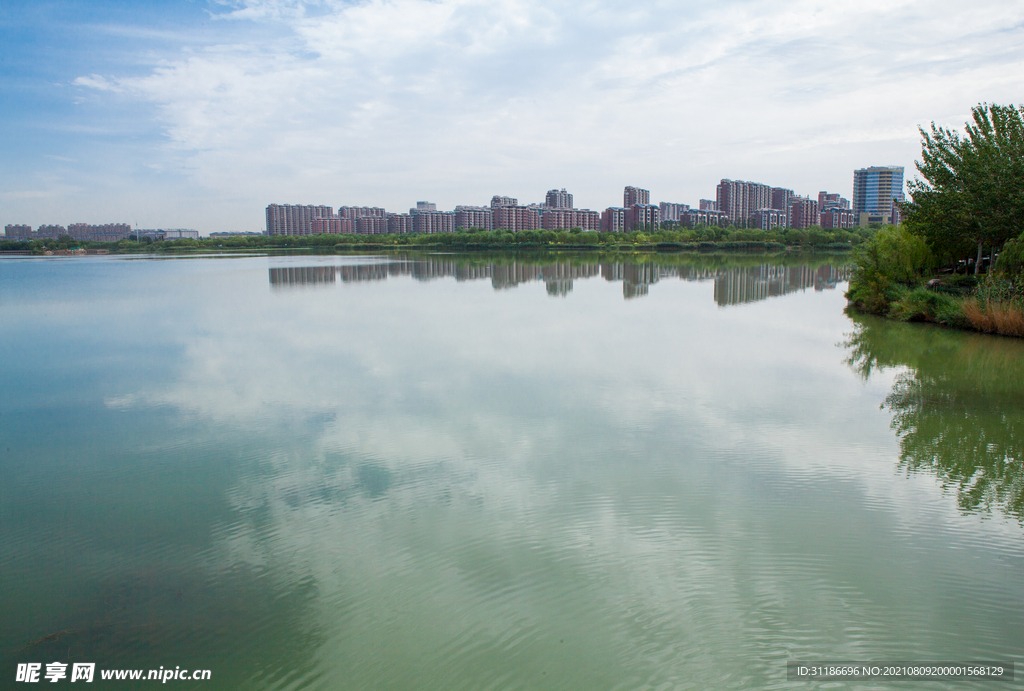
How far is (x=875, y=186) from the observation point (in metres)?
142

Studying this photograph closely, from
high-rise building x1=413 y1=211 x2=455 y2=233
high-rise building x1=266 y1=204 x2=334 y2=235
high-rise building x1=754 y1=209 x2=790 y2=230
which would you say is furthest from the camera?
high-rise building x1=266 y1=204 x2=334 y2=235

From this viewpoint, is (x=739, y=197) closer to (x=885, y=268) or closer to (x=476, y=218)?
(x=476, y=218)

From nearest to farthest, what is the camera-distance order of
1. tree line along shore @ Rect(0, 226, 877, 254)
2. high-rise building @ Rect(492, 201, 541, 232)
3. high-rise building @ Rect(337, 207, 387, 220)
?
tree line along shore @ Rect(0, 226, 877, 254) < high-rise building @ Rect(492, 201, 541, 232) < high-rise building @ Rect(337, 207, 387, 220)

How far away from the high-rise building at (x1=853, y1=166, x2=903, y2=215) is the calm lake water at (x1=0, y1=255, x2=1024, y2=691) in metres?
152

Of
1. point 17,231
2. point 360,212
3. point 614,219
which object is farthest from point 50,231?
point 614,219

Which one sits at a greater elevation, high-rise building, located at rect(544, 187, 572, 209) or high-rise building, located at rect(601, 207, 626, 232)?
high-rise building, located at rect(544, 187, 572, 209)

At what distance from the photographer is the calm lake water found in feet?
11.0

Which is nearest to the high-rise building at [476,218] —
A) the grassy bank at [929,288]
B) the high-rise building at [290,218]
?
the high-rise building at [290,218]

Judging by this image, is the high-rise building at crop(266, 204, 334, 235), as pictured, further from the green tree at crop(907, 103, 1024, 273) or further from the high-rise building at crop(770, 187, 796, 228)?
the green tree at crop(907, 103, 1024, 273)

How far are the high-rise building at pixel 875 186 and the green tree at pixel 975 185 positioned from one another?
140 m

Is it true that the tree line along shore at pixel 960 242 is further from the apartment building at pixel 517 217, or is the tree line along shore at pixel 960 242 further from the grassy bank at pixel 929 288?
the apartment building at pixel 517 217

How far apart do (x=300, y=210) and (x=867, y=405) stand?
172 m

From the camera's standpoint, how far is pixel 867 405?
8.02 meters

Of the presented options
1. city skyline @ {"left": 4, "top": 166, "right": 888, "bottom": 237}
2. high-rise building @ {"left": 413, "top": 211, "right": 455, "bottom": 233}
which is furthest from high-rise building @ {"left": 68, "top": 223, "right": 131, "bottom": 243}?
high-rise building @ {"left": 413, "top": 211, "right": 455, "bottom": 233}
